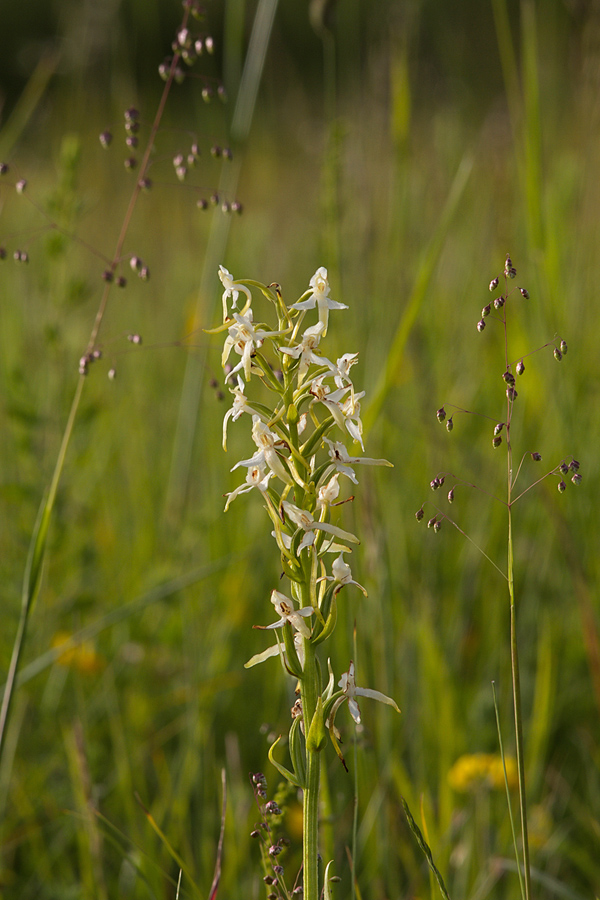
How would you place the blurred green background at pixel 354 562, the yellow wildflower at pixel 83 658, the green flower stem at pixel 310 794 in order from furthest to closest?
the yellow wildflower at pixel 83 658 → the blurred green background at pixel 354 562 → the green flower stem at pixel 310 794

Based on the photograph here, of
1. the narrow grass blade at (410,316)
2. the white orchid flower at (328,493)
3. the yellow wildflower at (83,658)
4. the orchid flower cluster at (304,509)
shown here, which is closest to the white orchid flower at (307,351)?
the orchid flower cluster at (304,509)

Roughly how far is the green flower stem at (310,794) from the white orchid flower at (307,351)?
9.8 inches

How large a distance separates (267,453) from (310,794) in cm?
30

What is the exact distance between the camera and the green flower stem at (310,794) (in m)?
0.66

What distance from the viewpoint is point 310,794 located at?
665 mm

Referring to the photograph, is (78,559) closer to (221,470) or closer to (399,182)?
(221,470)

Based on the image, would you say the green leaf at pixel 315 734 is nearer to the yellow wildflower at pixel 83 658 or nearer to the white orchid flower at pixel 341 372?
the white orchid flower at pixel 341 372

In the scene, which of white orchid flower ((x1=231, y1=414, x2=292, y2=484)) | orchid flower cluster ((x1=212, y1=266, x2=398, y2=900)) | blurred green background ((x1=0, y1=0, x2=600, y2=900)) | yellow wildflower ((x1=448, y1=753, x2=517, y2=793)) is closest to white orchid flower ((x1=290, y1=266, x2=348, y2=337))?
orchid flower cluster ((x1=212, y1=266, x2=398, y2=900))

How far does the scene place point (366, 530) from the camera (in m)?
1.62

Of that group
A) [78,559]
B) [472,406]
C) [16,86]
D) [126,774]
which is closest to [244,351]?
[126,774]

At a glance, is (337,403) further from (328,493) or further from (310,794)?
(310,794)

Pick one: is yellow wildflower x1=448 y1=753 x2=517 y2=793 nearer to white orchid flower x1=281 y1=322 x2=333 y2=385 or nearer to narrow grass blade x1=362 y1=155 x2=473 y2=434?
narrow grass blade x1=362 y1=155 x2=473 y2=434

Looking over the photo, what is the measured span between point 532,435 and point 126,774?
5.14 feet

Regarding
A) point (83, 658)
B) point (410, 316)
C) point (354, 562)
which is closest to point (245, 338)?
point (410, 316)
